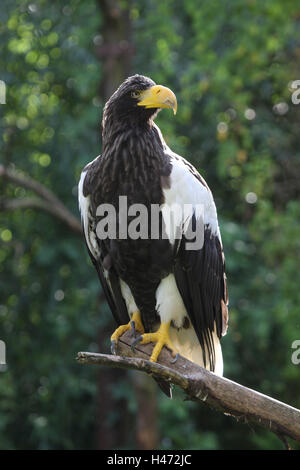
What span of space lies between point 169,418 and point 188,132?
3.68 meters

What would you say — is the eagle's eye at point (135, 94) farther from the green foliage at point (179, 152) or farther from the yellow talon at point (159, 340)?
the green foliage at point (179, 152)

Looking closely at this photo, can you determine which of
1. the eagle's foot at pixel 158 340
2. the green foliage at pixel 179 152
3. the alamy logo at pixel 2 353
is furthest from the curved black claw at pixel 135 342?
the alamy logo at pixel 2 353

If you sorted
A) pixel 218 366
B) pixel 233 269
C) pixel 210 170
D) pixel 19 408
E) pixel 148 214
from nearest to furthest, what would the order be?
1. pixel 148 214
2. pixel 218 366
3. pixel 233 269
4. pixel 19 408
5. pixel 210 170

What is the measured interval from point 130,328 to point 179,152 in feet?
12.8

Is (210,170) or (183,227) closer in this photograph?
(183,227)

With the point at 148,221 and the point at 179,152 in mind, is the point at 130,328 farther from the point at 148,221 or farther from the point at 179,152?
the point at 179,152

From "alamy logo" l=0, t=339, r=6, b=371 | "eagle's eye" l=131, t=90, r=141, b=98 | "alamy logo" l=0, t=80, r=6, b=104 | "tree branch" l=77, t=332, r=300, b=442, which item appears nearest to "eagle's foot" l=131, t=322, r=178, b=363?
"tree branch" l=77, t=332, r=300, b=442

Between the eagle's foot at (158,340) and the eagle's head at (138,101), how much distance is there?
3.47 feet

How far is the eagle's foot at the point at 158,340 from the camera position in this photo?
3.58m

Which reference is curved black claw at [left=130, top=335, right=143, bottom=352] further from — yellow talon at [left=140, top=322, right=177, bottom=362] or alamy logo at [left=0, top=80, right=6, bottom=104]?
alamy logo at [left=0, top=80, right=6, bottom=104]

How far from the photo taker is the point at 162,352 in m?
3.62
